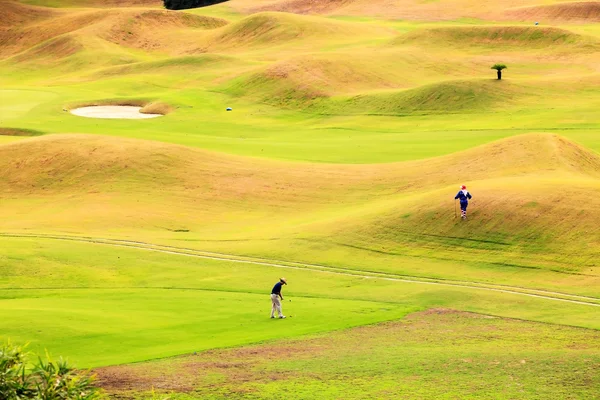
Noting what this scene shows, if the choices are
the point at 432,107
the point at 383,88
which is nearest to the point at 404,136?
the point at 432,107

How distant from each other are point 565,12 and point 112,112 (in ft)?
192

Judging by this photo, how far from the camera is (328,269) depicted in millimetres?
41938

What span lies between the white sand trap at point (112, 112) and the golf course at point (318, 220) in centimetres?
32

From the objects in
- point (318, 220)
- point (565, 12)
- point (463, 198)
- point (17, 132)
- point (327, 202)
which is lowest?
point (318, 220)

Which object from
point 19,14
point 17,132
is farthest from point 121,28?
point 17,132

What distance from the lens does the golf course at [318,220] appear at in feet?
95.3

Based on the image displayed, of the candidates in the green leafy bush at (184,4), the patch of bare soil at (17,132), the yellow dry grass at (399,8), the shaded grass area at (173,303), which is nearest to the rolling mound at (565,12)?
the yellow dry grass at (399,8)

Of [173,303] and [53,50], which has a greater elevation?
[53,50]

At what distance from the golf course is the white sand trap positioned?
0.32 m

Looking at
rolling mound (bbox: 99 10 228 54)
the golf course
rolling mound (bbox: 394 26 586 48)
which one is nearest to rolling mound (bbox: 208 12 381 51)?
rolling mound (bbox: 99 10 228 54)

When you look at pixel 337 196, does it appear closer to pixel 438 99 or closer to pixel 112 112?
pixel 438 99

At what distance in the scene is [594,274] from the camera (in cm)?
3828

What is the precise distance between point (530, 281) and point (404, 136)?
1318 inches

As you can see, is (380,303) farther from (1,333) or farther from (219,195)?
(219,195)
